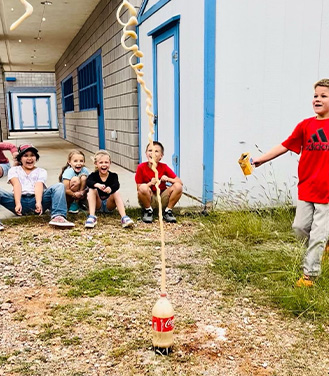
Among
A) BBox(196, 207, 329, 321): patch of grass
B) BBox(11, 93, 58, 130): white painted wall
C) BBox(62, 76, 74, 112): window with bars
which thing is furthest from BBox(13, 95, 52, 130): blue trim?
BBox(196, 207, 329, 321): patch of grass

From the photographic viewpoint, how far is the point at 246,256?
317 cm

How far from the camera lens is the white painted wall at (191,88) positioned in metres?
4.59

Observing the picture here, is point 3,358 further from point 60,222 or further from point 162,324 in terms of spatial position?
point 60,222

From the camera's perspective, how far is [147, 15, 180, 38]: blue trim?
5.06 m

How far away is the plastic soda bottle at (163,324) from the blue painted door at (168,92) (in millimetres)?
3469

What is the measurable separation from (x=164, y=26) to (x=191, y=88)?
1.08m

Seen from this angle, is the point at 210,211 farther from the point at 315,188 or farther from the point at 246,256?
the point at 315,188

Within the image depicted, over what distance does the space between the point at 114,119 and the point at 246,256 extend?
5.59 metres

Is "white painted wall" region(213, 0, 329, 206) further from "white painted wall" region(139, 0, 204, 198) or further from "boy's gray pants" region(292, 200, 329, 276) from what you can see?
"boy's gray pants" region(292, 200, 329, 276)

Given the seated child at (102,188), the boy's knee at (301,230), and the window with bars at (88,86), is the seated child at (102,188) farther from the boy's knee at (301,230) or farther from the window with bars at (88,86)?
the window with bars at (88,86)

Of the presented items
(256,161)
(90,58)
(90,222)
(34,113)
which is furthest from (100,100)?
(34,113)

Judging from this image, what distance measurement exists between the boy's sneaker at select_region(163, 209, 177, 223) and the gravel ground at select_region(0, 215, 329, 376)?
0.81 meters

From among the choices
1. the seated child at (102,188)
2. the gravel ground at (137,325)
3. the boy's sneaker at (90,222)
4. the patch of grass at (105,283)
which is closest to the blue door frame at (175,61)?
the seated child at (102,188)

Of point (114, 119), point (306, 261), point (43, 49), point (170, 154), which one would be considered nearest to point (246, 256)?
point (306, 261)
